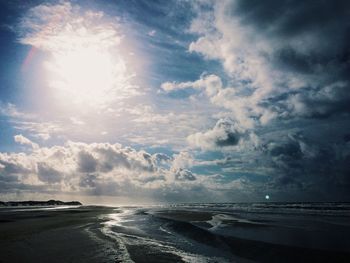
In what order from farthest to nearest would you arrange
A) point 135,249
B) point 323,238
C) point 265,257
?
point 323,238 < point 135,249 < point 265,257

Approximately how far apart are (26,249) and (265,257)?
44.1 feet

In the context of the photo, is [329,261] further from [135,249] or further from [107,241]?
[107,241]

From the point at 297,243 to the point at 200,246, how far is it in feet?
21.0

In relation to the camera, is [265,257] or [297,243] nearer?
[265,257]

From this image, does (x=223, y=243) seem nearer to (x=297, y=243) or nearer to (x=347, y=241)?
(x=297, y=243)

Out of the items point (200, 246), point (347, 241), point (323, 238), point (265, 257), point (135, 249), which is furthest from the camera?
point (323, 238)

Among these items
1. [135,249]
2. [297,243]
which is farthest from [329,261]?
[135,249]

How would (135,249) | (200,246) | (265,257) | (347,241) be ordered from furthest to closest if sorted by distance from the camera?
(347,241)
(200,246)
(135,249)
(265,257)

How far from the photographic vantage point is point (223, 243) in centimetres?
2125

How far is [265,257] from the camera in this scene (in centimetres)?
1656

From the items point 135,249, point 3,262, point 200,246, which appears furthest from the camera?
point 200,246

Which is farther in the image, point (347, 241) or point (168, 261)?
point (347, 241)

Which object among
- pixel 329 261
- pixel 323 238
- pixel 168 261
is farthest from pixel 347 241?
pixel 168 261

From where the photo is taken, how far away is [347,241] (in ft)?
70.6
